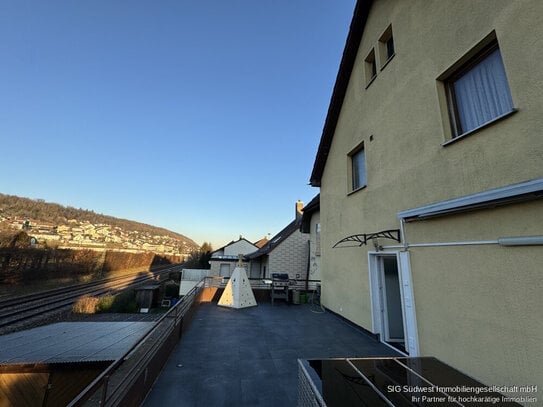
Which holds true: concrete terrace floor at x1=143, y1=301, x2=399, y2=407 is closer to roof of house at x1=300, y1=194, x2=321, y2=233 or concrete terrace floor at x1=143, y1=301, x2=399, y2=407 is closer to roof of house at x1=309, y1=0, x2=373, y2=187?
roof of house at x1=300, y1=194, x2=321, y2=233

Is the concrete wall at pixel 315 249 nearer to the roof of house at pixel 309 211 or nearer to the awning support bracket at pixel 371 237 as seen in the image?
the roof of house at pixel 309 211

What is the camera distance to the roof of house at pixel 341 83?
674 cm

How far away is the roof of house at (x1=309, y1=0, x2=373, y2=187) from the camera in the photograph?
6738 mm

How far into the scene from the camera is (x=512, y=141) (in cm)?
281

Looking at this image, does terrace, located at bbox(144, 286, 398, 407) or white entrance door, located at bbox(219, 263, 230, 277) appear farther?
white entrance door, located at bbox(219, 263, 230, 277)

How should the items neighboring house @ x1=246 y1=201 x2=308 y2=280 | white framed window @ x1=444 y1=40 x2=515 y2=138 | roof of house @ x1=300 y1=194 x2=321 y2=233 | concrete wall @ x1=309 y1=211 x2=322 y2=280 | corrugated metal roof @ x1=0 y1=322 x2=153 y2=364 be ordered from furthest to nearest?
neighboring house @ x1=246 y1=201 x2=308 y2=280 < concrete wall @ x1=309 y1=211 x2=322 y2=280 < roof of house @ x1=300 y1=194 x2=321 y2=233 < corrugated metal roof @ x1=0 y1=322 x2=153 y2=364 < white framed window @ x1=444 y1=40 x2=515 y2=138

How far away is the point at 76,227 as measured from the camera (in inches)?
2270

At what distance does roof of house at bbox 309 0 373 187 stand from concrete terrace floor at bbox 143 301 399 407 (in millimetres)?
5797

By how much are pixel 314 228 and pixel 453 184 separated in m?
8.39

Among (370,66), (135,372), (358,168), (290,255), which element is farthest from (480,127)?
(290,255)

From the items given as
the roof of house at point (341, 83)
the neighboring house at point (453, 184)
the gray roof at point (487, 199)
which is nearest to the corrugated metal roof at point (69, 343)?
the neighboring house at point (453, 184)

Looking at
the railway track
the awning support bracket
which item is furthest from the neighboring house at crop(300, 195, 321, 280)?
the railway track

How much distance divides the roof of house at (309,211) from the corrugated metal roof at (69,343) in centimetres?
822

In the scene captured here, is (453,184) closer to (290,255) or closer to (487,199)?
(487,199)
